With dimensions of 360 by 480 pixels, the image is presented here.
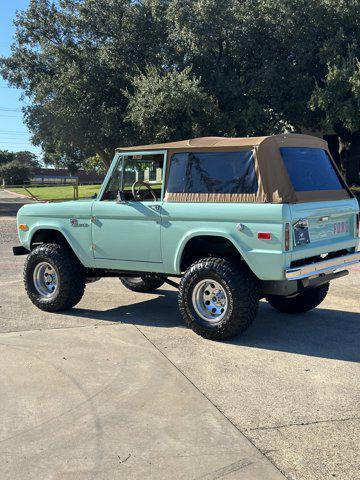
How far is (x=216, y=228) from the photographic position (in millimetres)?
5141

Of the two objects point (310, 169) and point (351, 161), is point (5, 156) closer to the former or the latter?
point (351, 161)

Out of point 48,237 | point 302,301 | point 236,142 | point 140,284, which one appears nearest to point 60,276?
point 48,237

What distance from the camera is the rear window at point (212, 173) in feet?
16.9

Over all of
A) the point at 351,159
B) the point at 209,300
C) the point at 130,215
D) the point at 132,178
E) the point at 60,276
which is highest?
the point at 351,159

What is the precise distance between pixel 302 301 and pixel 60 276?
2975mm

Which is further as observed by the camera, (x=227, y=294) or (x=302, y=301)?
(x=302, y=301)

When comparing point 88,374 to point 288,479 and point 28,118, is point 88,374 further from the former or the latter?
point 28,118

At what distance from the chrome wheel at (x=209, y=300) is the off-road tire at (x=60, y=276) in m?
1.76

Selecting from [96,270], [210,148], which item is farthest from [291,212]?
[96,270]

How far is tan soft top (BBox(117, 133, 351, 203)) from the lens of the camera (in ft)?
16.2

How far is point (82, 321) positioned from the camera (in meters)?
6.07

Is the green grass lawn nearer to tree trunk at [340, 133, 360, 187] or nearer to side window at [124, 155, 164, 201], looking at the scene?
tree trunk at [340, 133, 360, 187]

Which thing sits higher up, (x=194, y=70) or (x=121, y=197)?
(x=194, y=70)

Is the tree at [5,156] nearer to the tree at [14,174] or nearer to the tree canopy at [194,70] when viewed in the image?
the tree at [14,174]
